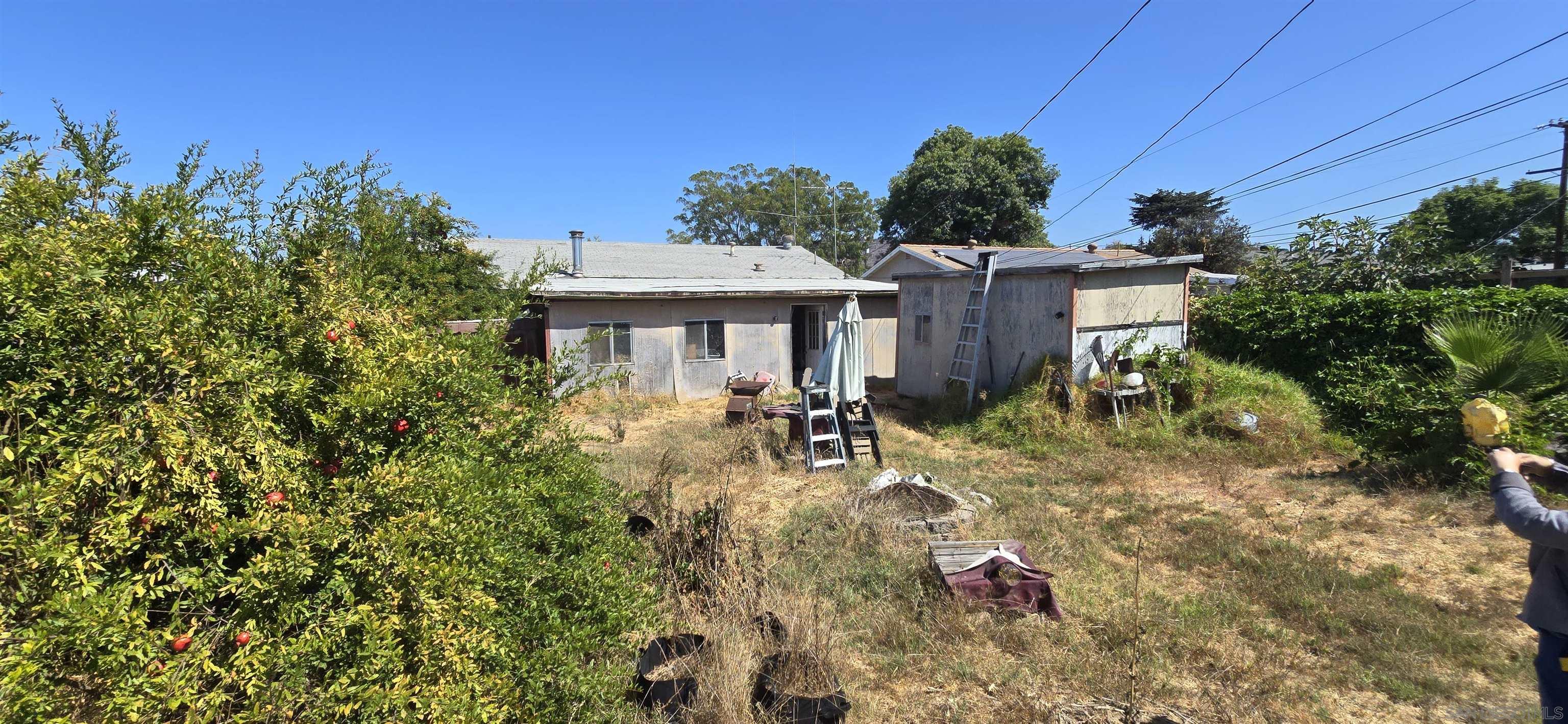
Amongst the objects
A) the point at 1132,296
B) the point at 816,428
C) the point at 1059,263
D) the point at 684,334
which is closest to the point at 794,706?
the point at 816,428

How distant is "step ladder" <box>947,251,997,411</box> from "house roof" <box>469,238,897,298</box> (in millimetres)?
3958

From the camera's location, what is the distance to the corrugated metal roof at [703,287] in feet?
46.7

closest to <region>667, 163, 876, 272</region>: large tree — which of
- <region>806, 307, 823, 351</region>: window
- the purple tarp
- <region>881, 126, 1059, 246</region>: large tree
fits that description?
<region>881, 126, 1059, 246</region>: large tree

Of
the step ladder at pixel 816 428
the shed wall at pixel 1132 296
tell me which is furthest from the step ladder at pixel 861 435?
the shed wall at pixel 1132 296

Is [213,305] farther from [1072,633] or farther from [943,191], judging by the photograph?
[943,191]

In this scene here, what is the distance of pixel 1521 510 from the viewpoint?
2.72 metres

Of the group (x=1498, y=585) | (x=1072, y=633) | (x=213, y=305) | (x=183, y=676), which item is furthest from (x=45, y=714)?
(x=1498, y=585)

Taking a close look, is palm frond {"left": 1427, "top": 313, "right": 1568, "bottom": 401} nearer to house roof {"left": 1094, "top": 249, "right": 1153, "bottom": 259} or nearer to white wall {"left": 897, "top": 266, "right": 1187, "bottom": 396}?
white wall {"left": 897, "top": 266, "right": 1187, "bottom": 396}

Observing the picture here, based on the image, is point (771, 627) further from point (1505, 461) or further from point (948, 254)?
point (948, 254)

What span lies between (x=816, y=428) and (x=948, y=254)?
400 inches

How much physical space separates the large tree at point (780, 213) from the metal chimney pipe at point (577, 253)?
2560cm

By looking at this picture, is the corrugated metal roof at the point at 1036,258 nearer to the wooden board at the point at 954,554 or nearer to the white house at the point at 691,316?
the white house at the point at 691,316

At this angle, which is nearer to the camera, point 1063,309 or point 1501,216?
point 1063,309

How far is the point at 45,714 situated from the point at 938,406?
11995 mm
